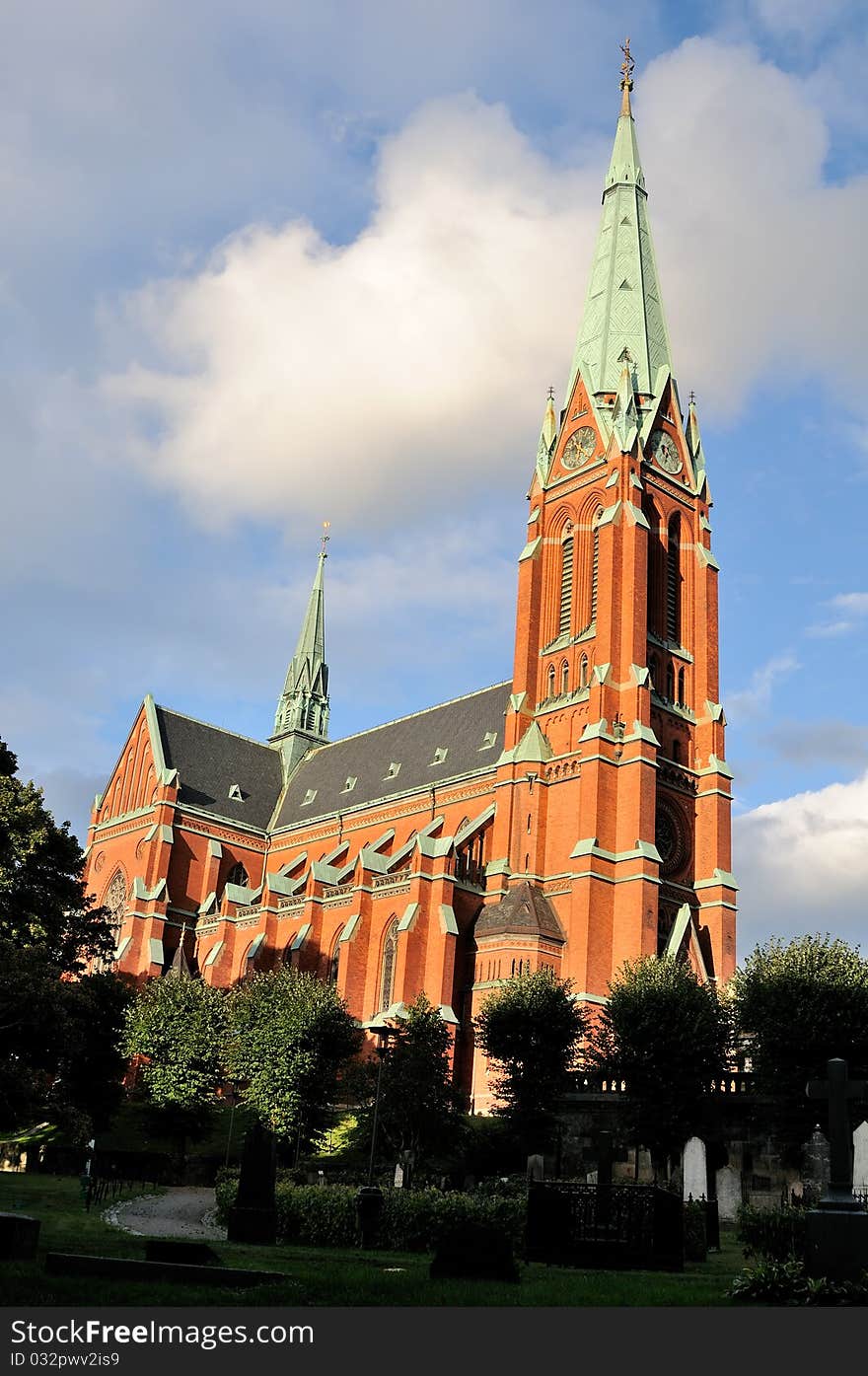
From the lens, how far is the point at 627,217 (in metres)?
74.8

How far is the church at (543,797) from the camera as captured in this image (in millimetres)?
56438

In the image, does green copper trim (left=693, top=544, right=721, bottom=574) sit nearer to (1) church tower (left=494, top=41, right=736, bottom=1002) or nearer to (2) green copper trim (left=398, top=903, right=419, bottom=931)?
(1) church tower (left=494, top=41, right=736, bottom=1002)

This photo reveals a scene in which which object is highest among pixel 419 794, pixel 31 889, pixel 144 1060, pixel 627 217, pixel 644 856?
pixel 627 217

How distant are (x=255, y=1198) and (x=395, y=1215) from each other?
322cm

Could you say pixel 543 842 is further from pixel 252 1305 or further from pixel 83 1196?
pixel 252 1305

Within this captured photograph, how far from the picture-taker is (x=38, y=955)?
3034cm

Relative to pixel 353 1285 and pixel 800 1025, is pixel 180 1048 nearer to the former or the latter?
pixel 800 1025

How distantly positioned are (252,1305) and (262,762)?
77694 millimetres

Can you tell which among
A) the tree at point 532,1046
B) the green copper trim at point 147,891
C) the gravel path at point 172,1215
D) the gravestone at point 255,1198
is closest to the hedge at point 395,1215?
the gravestone at point 255,1198

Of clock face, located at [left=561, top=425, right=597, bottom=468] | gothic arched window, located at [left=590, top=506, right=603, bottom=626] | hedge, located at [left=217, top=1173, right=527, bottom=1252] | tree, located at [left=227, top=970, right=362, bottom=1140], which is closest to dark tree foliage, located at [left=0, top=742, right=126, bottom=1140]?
hedge, located at [left=217, top=1173, right=527, bottom=1252]

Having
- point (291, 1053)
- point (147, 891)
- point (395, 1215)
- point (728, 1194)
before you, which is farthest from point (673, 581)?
point (395, 1215)

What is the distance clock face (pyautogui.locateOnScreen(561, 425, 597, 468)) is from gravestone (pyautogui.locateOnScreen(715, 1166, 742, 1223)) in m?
43.1

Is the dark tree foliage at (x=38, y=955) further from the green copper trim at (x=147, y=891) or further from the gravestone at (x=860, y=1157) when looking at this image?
the green copper trim at (x=147, y=891)
